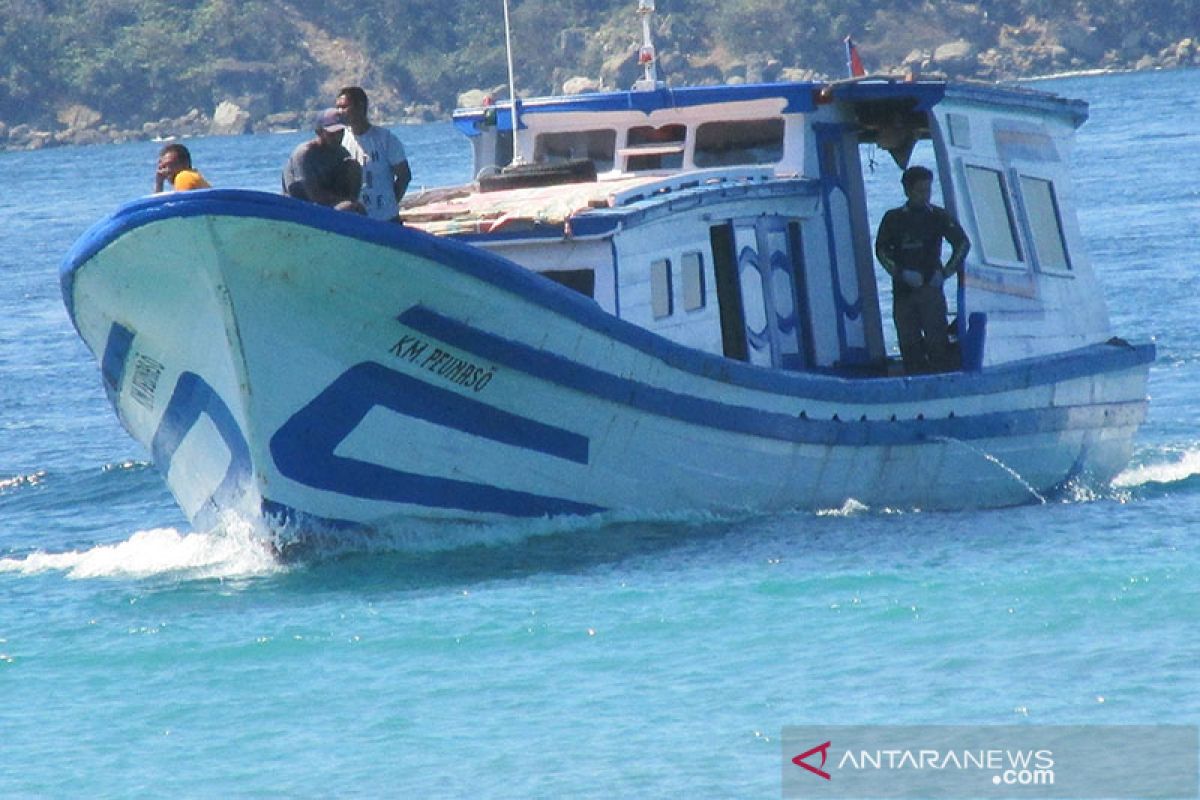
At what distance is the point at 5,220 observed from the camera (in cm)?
5428

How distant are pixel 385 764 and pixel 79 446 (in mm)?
10547

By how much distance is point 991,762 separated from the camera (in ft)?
31.8

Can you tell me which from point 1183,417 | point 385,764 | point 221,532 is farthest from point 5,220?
point 385,764

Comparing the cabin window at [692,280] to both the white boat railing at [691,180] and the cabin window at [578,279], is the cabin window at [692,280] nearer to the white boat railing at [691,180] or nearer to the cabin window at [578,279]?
the white boat railing at [691,180]

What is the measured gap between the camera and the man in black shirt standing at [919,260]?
1467cm

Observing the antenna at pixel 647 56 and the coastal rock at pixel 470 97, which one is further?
the coastal rock at pixel 470 97

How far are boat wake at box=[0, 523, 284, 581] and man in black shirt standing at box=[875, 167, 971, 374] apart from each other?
14.6 ft

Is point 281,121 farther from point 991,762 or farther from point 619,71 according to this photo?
point 991,762

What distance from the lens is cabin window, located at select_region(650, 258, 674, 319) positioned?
13695mm

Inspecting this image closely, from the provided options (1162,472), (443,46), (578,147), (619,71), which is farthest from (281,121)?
(578,147)

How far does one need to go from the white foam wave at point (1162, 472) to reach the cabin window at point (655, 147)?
4.08 meters

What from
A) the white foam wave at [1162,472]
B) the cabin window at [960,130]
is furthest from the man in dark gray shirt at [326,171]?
the white foam wave at [1162,472]

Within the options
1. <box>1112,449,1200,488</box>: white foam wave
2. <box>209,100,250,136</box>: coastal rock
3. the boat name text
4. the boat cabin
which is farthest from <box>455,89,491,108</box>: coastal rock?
the boat name text

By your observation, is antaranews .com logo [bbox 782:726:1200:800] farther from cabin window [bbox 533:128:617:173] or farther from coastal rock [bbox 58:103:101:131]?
coastal rock [bbox 58:103:101:131]
